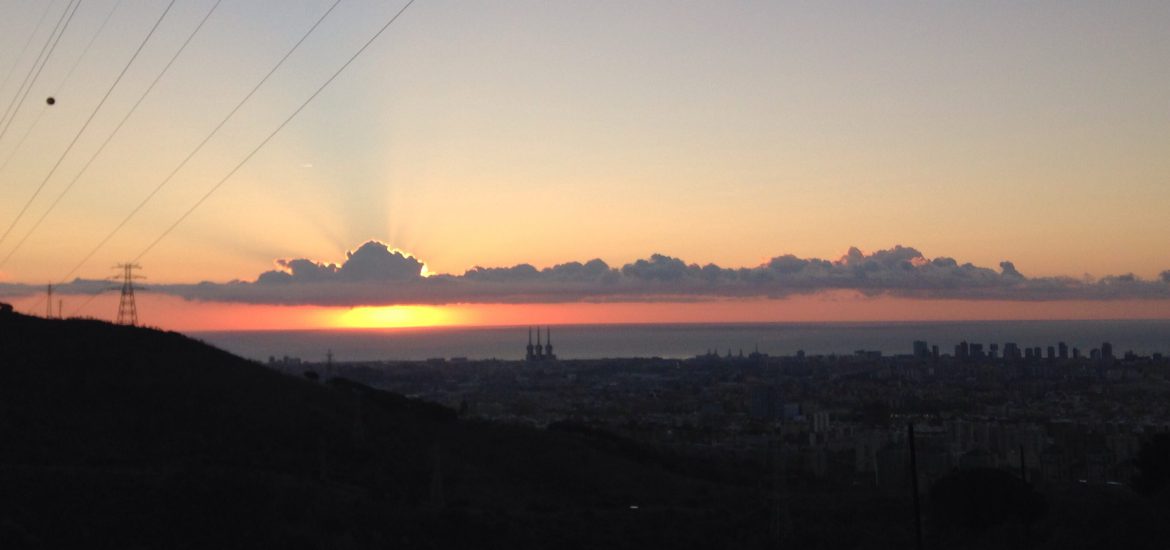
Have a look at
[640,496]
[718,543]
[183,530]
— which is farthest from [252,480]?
[640,496]

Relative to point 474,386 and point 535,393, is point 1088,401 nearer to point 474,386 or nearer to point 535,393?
point 535,393

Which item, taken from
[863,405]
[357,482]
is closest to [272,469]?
[357,482]

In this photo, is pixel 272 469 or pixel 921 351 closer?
pixel 272 469

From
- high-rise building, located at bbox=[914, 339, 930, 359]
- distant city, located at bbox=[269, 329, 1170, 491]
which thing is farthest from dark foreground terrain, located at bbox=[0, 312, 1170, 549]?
high-rise building, located at bbox=[914, 339, 930, 359]

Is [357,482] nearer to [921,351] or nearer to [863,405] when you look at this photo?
[863,405]

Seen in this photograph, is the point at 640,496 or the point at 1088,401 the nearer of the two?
the point at 640,496

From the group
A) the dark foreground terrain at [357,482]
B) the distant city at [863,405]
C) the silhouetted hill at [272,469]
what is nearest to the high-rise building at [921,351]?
the distant city at [863,405]

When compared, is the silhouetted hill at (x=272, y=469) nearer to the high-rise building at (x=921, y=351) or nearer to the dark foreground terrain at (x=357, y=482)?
the dark foreground terrain at (x=357, y=482)
